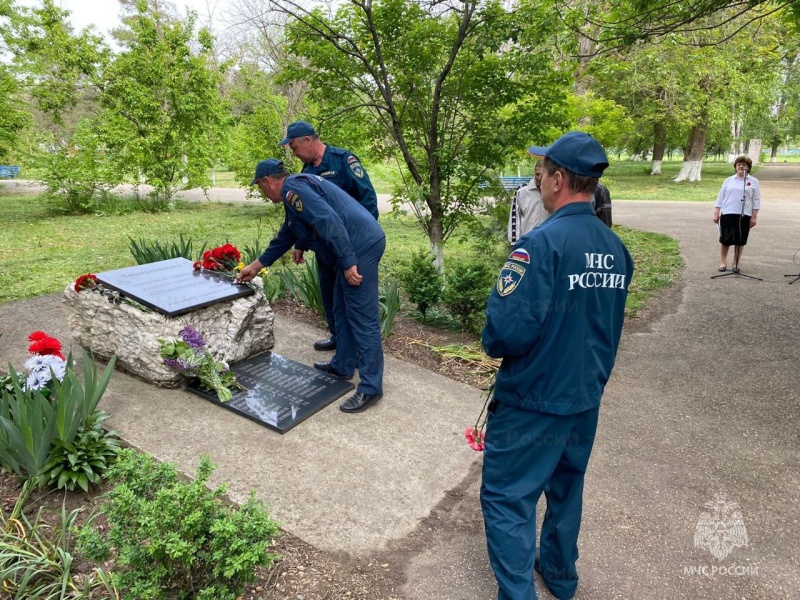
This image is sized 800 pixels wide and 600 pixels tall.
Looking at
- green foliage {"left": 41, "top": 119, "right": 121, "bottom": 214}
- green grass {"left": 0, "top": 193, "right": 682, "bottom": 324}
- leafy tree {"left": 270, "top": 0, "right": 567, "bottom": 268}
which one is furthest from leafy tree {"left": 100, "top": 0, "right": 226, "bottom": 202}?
leafy tree {"left": 270, "top": 0, "right": 567, "bottom": 268}

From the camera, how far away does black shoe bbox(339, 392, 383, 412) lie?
3.53 metres

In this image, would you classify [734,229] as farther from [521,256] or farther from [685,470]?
[521,256]

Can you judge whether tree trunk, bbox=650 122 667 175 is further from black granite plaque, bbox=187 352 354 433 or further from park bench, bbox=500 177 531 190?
black granite plaque, bbox=187 352 354 433

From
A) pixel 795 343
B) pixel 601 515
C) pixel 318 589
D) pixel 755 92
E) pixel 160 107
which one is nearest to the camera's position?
pixel 318 589

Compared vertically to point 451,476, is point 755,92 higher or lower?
higher

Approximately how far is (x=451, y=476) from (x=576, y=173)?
6.09 ft

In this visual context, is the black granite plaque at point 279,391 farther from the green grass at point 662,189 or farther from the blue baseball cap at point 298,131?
the green grass at point 662,189

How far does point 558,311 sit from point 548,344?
118 mm

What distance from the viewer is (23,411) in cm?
248

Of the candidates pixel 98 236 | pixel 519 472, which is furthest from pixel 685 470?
pixel 98 236

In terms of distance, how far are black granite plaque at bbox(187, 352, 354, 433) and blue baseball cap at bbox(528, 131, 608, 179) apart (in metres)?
2.28

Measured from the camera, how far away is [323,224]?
11.1ft

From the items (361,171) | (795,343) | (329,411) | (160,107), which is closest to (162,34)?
(160,107)

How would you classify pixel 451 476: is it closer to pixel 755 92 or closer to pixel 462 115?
pixel 462 115
